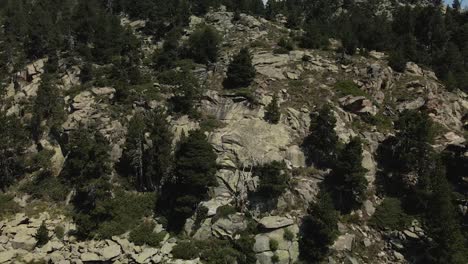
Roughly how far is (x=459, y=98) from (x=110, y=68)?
60124 mm

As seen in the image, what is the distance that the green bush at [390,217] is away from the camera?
4916 cm

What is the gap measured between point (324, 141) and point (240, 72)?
18550 mm

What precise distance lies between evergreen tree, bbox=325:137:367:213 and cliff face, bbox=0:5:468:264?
4.60 feet

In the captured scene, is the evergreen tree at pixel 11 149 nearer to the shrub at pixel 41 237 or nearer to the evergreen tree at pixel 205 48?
the shrub at pixel 41 237

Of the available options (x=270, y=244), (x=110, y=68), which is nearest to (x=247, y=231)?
(x=270, y=244)

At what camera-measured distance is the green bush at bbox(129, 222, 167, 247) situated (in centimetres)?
4603

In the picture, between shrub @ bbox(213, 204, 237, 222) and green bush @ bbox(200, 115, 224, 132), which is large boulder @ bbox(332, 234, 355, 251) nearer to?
shrub @ bbox(213, 204, 237, 222)

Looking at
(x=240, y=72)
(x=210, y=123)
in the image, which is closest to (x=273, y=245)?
(x=210, y=123)

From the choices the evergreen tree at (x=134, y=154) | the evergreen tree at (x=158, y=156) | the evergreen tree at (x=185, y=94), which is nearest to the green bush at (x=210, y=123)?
the evergreen tree at (x=185, y=94)

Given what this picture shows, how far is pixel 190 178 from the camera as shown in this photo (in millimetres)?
48312

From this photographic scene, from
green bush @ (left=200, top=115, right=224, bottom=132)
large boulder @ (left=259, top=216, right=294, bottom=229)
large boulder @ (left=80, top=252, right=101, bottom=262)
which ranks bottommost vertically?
large boulder @ (left=80, top=252, right=101, bottom=262)

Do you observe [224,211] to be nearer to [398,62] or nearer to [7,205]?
[7,205]

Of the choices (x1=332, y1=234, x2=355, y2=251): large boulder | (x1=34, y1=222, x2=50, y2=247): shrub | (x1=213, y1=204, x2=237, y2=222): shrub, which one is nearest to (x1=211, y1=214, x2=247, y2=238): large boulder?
(x1=213, y1=204, x2=237, y2=222): shrub

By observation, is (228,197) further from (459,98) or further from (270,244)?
(459,98)
